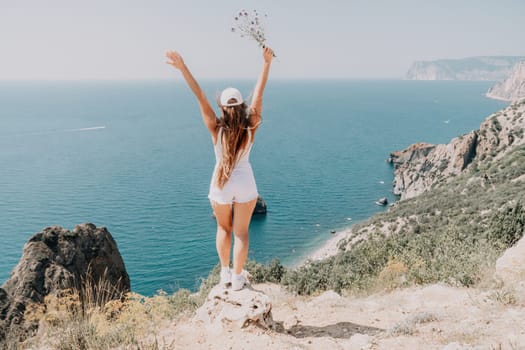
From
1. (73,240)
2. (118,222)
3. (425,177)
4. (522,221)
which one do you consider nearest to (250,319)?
(522,221)

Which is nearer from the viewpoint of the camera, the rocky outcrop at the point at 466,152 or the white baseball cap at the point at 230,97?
the white baseball cap at the point at 230,97

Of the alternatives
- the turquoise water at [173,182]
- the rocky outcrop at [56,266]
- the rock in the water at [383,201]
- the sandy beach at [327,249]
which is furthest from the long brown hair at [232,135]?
the rock in the water at [383,201]

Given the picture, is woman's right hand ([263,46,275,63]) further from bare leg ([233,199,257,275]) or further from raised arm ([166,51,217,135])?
bare leg ([233,199,257,275])

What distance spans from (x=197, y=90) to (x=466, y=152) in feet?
186

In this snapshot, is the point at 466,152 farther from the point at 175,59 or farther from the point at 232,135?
the point at 175,59

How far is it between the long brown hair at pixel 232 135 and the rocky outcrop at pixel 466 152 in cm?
5011

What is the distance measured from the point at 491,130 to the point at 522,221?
47.0 m

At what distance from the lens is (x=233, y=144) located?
4.68 meters

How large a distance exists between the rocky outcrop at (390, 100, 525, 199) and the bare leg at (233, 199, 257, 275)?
163 feet

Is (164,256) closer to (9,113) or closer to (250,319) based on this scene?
(250,319)

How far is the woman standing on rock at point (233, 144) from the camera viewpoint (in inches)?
182

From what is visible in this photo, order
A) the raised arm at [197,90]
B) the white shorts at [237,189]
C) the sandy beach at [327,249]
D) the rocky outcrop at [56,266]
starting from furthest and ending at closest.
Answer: the sandy beach at [327,249], the rocky outcrop at [56,266], the white shorts at [237,189], the raised arm at [197,90]

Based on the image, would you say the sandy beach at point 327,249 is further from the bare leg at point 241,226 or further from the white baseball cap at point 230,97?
the white baseball cap at point 230,97

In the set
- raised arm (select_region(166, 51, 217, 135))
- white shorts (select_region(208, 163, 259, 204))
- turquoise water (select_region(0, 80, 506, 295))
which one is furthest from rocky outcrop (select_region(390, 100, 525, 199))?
raised arm (select_region(166, 51, 217, 135))
